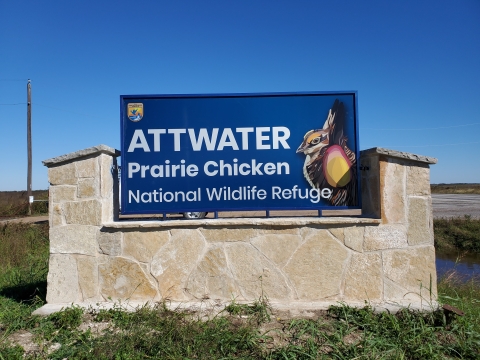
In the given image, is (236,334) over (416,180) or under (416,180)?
under

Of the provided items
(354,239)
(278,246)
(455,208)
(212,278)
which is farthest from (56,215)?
(455,208)

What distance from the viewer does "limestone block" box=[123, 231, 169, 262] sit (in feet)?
12.6

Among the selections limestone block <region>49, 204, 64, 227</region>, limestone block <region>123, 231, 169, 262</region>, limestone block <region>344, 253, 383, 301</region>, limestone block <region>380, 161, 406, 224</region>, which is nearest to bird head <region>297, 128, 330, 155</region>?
limestone block <region>380, 161, 406, 224</region>

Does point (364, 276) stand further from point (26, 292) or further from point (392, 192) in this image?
point (26, 292)

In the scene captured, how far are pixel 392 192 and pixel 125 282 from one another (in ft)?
10.4

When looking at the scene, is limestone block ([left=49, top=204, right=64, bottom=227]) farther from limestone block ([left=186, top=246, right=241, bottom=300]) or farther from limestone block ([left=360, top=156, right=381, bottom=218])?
limestone block ([left=360, top=156, right=381, bottom=218])

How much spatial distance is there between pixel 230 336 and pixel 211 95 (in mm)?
2605

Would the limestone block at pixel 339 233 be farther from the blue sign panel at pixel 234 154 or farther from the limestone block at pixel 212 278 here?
the limestone block at pixel 212 278

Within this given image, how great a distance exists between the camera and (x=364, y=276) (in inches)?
150

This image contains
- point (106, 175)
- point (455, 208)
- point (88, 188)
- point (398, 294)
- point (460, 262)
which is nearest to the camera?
point (398, 294)

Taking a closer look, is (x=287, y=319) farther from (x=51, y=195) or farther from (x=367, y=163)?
(x=51, y=195)

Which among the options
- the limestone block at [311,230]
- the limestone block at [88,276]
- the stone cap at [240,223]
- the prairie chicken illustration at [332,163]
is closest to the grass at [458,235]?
the prairie chicken illustration at [332,163]

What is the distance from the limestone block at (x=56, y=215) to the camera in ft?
12.7

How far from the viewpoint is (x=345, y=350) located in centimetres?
283
